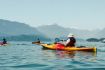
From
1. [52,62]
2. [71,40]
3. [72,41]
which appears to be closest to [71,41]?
[72,41]

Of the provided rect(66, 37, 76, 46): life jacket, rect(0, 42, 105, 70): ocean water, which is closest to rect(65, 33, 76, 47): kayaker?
rect(66, 37, 76, 46): life jacket

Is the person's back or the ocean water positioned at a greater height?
the person's back

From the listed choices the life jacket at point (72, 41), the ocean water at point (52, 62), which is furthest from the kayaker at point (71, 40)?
the ocean water at point (52, 62)

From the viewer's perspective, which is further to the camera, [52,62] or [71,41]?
[71,41]

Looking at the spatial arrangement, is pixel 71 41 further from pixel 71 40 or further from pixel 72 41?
pixel 71 40

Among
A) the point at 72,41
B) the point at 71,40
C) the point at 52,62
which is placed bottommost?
the point at 52,62

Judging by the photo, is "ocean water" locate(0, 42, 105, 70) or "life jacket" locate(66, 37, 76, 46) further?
"life jacket" locate(66, 37, 76, 46)

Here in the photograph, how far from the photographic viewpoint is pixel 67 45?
40625 millimetres

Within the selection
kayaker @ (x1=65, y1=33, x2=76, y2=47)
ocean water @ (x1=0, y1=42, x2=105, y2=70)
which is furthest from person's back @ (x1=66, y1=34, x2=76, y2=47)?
ocean water @ (x1=0, y1=42, x2=105, y2=70)

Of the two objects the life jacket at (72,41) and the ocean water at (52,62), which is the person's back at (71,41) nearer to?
the life jacket at (72,41)

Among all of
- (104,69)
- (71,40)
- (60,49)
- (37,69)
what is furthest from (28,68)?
→ (60,49)

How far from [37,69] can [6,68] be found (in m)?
2.07

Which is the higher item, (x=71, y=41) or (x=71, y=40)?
(x=71, y=40)

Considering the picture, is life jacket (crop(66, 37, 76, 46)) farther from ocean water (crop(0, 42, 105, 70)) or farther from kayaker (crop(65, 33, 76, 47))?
ocean water (crop(0, 42, 105, 70))
